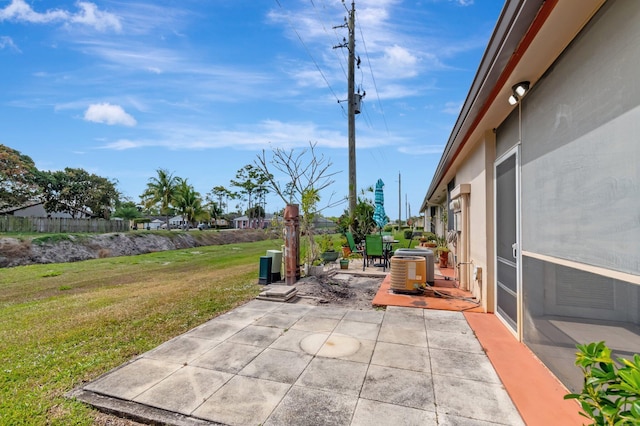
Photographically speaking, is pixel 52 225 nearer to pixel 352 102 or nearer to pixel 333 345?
pixel 352 102

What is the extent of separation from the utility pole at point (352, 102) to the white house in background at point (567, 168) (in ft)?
28.9

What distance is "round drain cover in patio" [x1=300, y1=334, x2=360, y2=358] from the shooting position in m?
3.37

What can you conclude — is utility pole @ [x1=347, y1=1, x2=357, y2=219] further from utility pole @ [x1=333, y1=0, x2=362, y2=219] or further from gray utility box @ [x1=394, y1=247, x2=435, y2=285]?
gray utility box @ [x1=394, y1=247, x2=435, y2=285]

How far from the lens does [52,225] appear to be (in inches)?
861

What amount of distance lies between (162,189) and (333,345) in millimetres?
37029

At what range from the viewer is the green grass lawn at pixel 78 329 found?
253cm

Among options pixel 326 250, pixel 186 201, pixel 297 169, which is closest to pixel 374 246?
pixel 326 250

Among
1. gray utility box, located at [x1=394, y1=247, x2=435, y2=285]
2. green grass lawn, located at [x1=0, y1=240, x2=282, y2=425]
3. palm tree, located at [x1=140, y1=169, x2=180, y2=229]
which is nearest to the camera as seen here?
green grass lawn, located at [x1=0, y1=240, x2=282, y2=425]

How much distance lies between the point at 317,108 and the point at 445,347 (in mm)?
12671

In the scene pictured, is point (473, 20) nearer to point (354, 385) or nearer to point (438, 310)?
point (438, 310)

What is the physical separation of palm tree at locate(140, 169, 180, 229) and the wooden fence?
7.49 m

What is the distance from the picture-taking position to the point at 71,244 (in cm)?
1805

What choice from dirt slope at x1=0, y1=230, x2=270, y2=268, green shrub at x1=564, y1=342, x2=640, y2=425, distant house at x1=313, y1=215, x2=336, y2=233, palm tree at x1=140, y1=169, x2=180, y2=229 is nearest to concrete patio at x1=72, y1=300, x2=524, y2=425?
green shrub at x1=564, y1=342, x2=640, y2=425

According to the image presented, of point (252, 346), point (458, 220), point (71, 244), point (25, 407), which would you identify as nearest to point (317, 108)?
point (458, 220)
